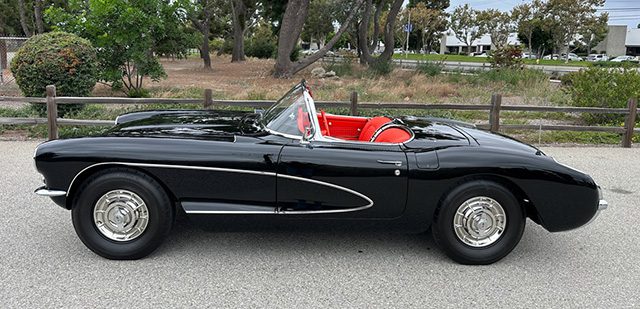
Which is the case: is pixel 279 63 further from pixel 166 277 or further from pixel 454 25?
pixel 454 25

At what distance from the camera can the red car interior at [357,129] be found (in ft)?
13.5

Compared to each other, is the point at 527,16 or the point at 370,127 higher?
the point at 527,16

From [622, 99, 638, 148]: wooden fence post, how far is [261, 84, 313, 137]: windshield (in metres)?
7.06

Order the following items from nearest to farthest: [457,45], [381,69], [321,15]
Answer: [381,69] < [321,15] < [457,45]

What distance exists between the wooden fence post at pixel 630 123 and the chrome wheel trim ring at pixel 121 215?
8380mm

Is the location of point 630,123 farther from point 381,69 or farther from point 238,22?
point 238,22

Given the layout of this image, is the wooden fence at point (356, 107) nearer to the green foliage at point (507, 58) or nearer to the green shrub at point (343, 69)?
the green foliage at point (507, 58)

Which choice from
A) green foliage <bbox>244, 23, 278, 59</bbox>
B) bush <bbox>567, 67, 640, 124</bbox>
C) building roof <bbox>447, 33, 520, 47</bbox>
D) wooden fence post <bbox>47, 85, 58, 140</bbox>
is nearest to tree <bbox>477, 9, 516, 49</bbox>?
building roof <bbox>447, 33, 520, 47</bbox>

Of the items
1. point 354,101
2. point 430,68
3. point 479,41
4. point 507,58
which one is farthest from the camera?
point 479,41

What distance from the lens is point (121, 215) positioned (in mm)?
3645

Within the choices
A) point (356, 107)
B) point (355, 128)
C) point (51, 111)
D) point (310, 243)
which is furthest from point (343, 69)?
point (310, 243)

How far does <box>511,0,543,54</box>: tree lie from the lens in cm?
5153

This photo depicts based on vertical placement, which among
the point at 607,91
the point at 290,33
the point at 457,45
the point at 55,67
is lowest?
the point at 607,91

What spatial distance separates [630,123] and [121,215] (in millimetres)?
8538
